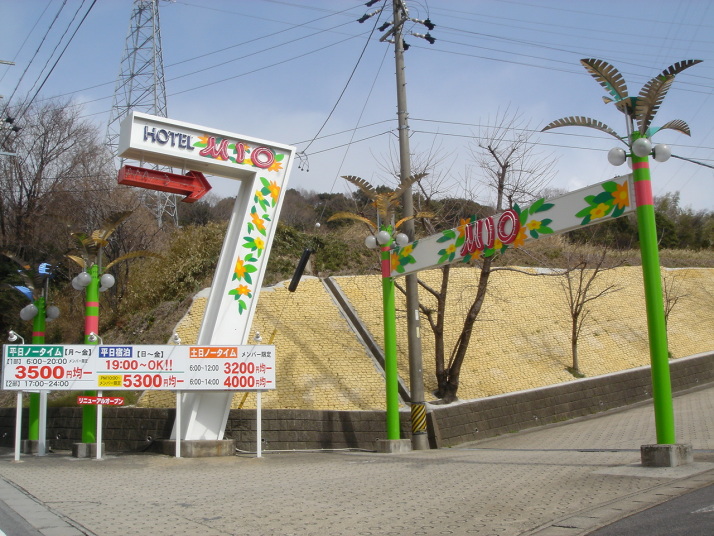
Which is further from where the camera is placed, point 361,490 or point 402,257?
point 402,257

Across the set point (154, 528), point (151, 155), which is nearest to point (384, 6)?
point (151, 155)

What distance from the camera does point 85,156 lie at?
107 feet

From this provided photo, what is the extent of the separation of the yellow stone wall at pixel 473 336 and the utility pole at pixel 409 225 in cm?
194

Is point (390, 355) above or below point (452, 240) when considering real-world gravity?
below

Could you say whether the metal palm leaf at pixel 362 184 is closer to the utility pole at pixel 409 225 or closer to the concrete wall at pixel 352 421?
the utility pole at pixel 409 225

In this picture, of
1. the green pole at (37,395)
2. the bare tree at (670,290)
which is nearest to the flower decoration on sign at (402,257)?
the green pole at (37,395)

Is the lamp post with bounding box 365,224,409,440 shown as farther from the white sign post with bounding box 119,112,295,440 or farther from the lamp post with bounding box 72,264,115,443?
the lamp post with bounding box 72,264,115,443

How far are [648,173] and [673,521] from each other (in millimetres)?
5828

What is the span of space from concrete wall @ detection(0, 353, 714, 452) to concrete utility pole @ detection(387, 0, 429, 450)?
0.64 metres

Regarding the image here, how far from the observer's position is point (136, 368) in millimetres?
14258

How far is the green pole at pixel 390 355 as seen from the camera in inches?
594

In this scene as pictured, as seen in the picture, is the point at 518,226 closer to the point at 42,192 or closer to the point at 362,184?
the point at 362,184

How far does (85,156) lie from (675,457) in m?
29.9

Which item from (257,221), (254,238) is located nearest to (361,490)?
(254,238)
